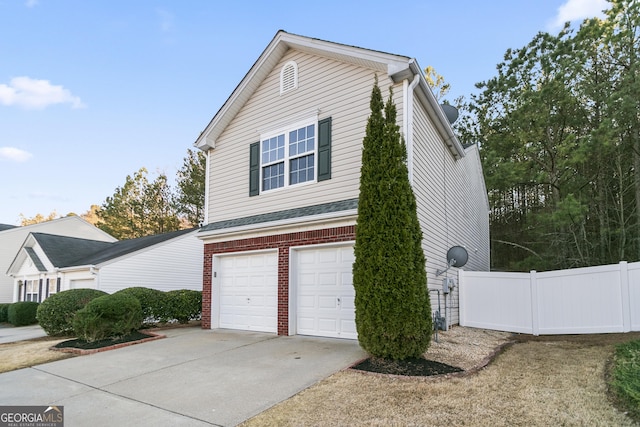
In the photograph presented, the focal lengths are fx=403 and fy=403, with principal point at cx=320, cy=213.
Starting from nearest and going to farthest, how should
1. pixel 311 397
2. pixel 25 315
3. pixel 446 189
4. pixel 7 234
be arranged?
1. pixel 311 397
2. pixel 446 189
3. pixel 25 315
4. pixel 7 234

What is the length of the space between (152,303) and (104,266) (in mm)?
6728

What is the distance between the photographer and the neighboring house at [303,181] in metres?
8.73

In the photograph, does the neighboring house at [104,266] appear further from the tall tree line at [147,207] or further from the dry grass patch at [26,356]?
the tall tree line at [147,207]

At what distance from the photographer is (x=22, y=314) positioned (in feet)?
60.6

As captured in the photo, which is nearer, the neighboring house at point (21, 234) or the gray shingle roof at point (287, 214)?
the gray shingle roof at point (287, 214)

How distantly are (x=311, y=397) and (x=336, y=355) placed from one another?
7.17 ft

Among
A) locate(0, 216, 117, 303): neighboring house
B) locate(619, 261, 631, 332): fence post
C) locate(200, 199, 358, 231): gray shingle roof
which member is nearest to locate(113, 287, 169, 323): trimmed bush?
locate(200, 199, 358, 231): gray shingle roof

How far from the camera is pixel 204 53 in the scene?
14.3m

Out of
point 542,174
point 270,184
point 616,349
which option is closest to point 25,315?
point 270,184

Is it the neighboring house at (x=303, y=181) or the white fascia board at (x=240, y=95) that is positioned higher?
the white fascia board at (x=240, y=95)

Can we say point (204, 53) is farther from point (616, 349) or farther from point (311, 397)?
point (616, 349)

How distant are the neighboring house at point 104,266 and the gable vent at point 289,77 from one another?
1191 centimetres

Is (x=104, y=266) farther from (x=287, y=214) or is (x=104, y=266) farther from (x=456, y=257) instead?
(x=456, y=257)

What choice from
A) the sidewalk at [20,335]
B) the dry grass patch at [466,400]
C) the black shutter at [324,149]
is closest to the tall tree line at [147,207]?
the sidewalk at [20,335]
